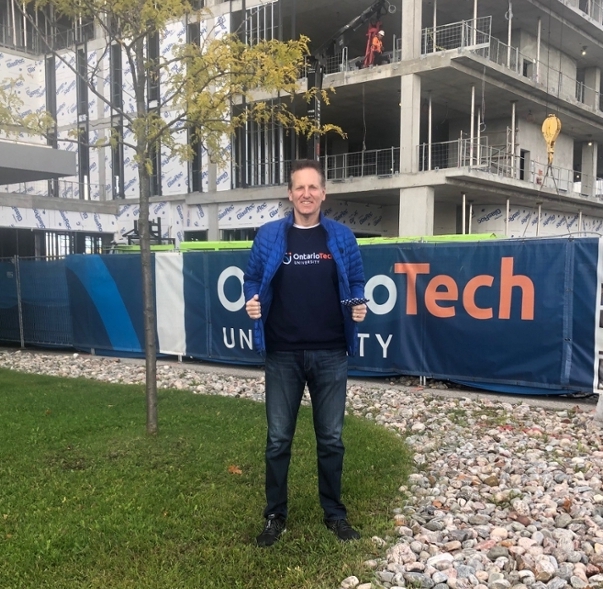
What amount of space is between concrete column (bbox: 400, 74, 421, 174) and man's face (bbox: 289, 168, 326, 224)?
70.2 ft

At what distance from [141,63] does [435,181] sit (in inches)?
746

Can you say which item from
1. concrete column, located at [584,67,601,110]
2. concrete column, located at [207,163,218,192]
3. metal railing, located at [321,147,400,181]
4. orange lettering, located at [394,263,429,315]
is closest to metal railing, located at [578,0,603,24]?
concrete column, located at [584,67,601,110]

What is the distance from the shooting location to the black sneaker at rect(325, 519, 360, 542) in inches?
140

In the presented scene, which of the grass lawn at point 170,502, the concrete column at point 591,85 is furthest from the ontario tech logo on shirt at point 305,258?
the concrete column at point 591,85

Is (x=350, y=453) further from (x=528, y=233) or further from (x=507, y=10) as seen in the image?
(x=528, y=233)

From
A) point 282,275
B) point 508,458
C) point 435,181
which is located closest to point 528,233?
point 435,181

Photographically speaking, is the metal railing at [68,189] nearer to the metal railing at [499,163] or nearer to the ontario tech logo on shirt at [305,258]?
the metal railing at [499,163]

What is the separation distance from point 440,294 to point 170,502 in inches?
205

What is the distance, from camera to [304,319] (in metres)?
3.48

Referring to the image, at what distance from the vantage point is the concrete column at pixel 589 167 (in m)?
36.2

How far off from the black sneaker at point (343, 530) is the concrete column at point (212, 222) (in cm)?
2571

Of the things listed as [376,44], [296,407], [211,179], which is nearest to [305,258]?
[296,407]

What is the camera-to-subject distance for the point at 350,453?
5.23 m

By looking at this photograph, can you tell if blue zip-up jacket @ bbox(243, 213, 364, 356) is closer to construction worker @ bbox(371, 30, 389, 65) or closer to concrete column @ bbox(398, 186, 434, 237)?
concrete column @ bbox(398, 186, 434, 237)
